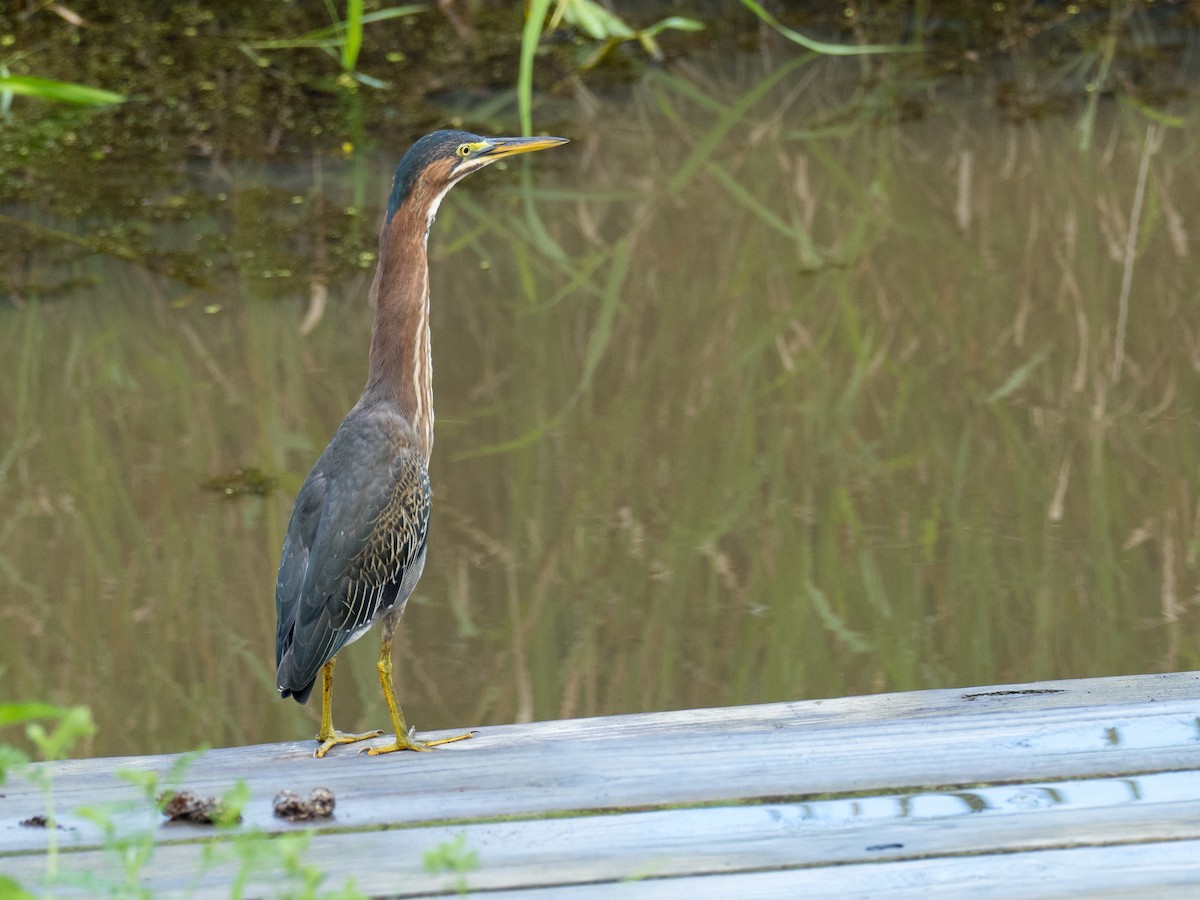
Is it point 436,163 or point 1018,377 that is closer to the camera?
point 436,163

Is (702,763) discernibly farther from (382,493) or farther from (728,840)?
(382,493)

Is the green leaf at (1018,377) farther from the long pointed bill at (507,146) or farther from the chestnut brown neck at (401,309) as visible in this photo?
the chestnut brown neck at (401,309)

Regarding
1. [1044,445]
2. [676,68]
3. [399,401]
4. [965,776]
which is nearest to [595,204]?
[676,68]

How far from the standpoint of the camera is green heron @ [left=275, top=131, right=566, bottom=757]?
2684 mm

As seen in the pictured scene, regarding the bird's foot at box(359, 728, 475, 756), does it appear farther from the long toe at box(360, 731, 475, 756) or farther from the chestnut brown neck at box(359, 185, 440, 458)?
the chestnut brown neck at box(359, 185, 440, 458)

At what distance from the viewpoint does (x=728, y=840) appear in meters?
1.86

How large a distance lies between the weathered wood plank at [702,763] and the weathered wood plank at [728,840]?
4 cm

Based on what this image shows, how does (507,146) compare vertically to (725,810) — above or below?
above

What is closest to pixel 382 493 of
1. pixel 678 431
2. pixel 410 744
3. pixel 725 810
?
pixel 410 744

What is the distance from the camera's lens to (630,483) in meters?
4.26

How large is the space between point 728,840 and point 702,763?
0.69 feet

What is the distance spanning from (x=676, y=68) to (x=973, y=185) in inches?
68.8

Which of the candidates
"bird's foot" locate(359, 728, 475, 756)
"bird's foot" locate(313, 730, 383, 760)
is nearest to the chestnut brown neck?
"bird's foot" locate(313, 730, 383, 760)

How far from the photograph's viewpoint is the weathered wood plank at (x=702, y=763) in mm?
1973
